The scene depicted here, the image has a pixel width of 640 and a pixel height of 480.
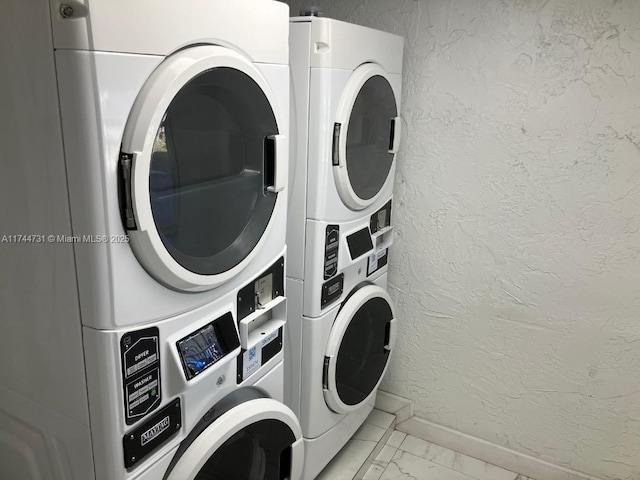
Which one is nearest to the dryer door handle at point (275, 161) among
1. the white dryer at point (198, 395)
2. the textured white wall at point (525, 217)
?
the white dryer at point (198, 395)

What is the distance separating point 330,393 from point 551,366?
0.84 metres

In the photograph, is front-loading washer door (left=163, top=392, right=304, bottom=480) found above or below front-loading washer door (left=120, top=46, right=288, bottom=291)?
below

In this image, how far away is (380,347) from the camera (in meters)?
2.05

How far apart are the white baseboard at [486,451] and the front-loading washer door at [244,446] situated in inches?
36.8

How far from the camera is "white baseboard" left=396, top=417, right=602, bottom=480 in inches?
81.0

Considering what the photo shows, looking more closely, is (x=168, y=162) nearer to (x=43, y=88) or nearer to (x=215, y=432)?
(x=43, y=88)

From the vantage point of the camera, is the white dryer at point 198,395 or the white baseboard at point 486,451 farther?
the white baseboard at point 486,451

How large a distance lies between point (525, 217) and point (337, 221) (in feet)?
2.35

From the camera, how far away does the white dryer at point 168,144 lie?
829mm

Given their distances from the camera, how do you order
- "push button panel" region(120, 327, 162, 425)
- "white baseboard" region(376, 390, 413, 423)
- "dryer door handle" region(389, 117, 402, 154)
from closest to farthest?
"push button panel" region(120, 327, 162, 425)
"dryer door handle" region(389, 117, 402, 154)
"white baseboard" region(376, 390, 413, 423)

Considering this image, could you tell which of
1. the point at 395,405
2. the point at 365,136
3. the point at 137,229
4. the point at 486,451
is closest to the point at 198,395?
the point at 137,229

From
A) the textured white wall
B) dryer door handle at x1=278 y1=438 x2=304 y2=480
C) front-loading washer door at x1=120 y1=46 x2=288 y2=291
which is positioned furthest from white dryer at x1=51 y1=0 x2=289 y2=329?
the textured white wall

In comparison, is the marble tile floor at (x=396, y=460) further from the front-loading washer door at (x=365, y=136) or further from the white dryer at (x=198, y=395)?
the front-loading washer door at (x=365, y=136)

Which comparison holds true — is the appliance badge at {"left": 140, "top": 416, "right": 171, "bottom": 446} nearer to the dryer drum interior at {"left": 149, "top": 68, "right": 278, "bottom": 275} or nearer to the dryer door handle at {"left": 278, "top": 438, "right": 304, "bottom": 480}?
the dryer drum interior at {"left": 149, "top": 68, "right": 278, "bottom": 275}
